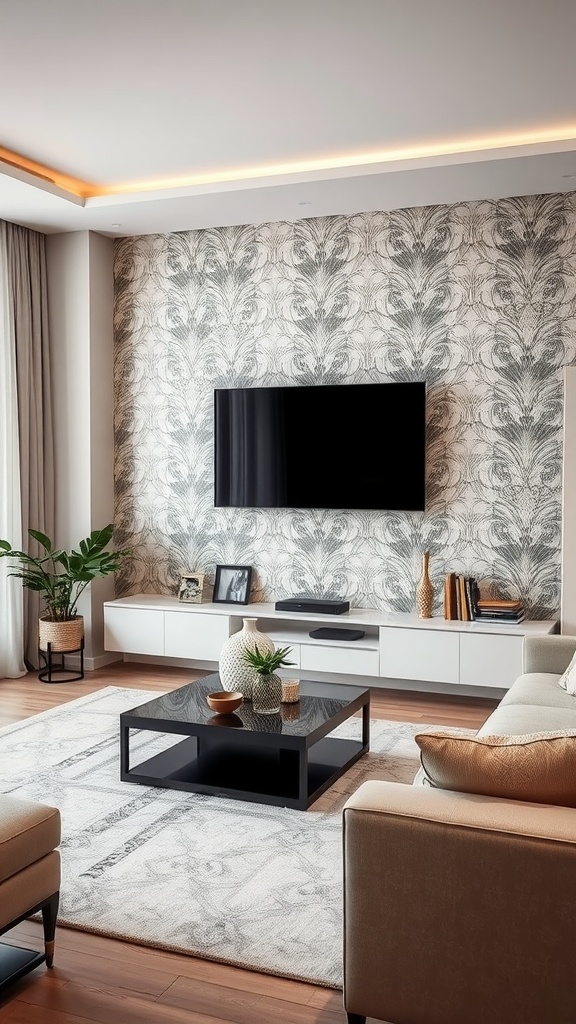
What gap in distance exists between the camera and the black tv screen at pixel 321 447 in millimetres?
5332

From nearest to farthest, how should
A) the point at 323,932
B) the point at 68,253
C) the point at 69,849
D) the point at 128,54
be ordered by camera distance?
the point at 323,932, the point at 69,849, the point at 128,54, the point at 68,253

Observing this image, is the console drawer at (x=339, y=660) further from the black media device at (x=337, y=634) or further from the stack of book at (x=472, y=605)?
the stack of book at (x=472, y=605)

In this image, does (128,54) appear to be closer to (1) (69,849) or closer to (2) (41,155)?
(2) (41,155)

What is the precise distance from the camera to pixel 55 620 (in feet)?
18.4

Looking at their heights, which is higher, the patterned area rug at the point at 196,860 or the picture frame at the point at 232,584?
the picture frame at the point at 232,584

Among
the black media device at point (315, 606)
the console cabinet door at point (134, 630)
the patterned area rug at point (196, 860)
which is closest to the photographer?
the patterned area rug at point (196, 860)

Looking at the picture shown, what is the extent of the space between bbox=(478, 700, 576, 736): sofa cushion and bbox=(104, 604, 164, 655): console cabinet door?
2.85 meters

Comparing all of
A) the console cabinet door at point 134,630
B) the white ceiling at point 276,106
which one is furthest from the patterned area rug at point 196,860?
the white ceiling at point 276,106

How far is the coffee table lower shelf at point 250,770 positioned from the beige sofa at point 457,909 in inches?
54.9

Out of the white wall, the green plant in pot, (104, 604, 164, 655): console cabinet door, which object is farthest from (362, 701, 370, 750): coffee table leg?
the white wall

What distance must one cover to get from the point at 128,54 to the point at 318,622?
330 centimetres

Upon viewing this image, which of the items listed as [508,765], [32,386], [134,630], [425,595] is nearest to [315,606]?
[425,595]

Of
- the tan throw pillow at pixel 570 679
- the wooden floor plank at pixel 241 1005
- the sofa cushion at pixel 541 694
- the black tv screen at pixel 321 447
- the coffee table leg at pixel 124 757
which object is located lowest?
the wooden floor plank at pixel 241 1005

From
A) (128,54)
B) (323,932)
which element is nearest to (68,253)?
(128,54)
